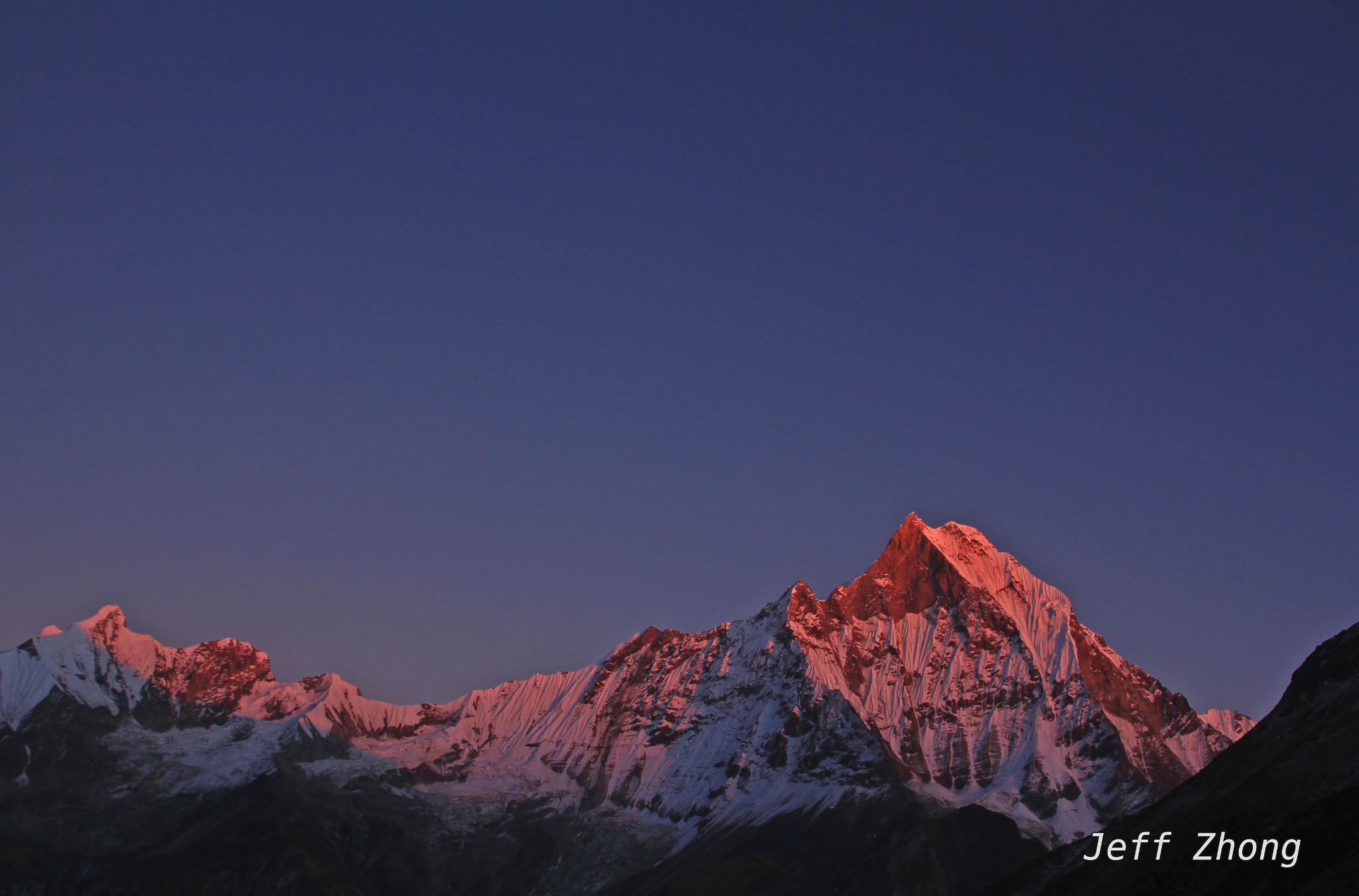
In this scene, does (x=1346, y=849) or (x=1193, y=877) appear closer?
(x=1346, y=849)

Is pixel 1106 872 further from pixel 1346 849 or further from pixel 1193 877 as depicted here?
pixel 1346 849

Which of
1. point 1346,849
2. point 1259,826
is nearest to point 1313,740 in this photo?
point 1259,826

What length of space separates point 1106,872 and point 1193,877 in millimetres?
22127

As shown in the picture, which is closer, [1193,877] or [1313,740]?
[1193,877]

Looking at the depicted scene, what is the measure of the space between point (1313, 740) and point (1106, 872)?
1222 inches

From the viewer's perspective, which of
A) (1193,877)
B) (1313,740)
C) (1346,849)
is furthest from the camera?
(1313,740)

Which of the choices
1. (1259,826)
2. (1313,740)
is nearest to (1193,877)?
(1259,826)

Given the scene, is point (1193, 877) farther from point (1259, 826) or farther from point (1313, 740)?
point (1313, 740)

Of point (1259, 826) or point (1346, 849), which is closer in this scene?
point (1346, 849)

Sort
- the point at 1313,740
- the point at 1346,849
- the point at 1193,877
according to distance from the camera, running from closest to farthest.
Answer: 1. the point at 1346,849
2. the point at 1193,877
3. the point at 1313,740

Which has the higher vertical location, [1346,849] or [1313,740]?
[1313,740]

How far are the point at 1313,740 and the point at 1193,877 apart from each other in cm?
3248

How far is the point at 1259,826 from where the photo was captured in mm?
176500

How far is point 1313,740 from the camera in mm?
192875
